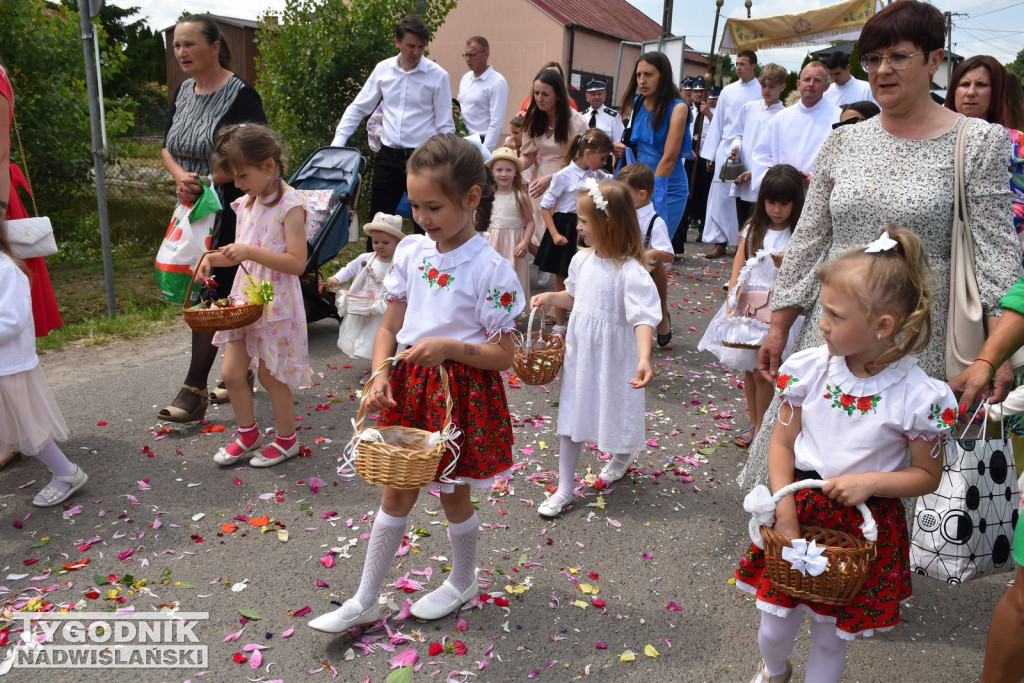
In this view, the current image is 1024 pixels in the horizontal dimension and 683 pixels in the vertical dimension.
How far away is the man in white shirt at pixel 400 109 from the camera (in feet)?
23.4

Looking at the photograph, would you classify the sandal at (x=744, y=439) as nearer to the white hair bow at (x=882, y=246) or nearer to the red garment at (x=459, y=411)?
the red garment at (x=459, y=411)

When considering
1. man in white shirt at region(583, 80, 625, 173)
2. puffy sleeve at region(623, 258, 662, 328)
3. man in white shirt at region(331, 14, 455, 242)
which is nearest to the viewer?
puffy sleeve at region(623, 258, 662, 328)

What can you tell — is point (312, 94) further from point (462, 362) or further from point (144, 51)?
point (144, 51)

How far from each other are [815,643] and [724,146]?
8697 mm

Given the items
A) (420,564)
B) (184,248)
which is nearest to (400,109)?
(184,248)

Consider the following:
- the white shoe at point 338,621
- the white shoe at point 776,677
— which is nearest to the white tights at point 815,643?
the white shoe at point 776,677

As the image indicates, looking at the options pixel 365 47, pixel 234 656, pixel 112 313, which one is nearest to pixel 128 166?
pixel 365 47

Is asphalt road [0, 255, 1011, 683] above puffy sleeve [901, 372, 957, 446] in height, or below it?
below

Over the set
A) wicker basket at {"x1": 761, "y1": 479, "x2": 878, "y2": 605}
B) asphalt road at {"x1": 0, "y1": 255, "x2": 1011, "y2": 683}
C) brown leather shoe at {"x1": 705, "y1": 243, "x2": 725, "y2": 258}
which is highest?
wicker basket at {"x1": 761, "y1": 479, "x2": 878, "y2": 605}

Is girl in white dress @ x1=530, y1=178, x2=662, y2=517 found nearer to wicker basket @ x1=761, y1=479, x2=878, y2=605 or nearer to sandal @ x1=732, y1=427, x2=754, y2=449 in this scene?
sandal @ x1=732, y1=427, x2=754, y2=449

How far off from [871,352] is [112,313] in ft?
21.9

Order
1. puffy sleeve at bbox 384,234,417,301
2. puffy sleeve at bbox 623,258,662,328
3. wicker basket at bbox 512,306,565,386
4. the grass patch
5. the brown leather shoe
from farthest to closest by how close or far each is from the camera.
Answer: the brown leather shoe → the grass patch → wicker basket at bbox 512,306,565,386 → puffy sleeve at bbox 623,258,662,328 → puffy sleeve at bbox 384,234,417,301

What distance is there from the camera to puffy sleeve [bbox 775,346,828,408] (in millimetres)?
2529

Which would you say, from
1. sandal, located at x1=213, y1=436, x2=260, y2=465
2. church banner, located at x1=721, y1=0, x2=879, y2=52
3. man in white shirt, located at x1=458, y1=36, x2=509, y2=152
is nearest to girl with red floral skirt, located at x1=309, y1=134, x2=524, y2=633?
sandal, located at x1=213, y1=436, x2=260, y2=465
